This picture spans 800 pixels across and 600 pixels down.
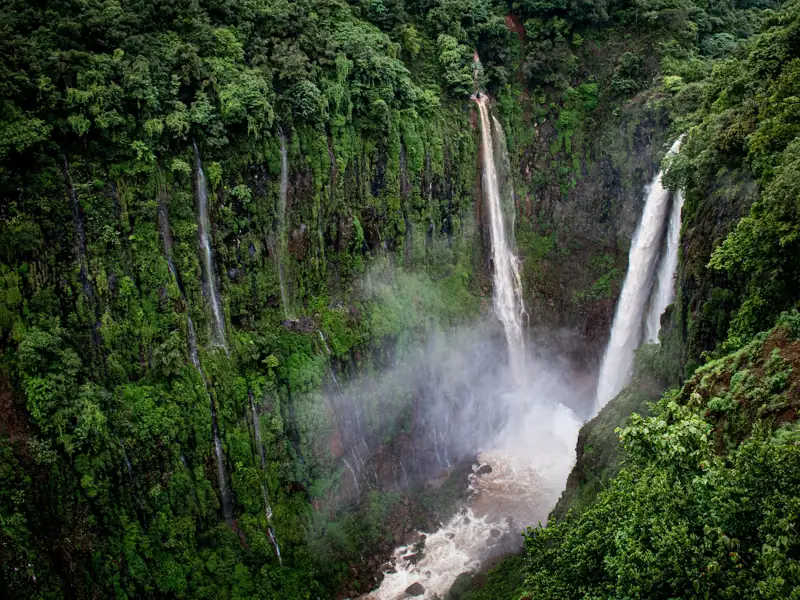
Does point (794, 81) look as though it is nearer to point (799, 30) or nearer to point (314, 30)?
point (799, 30)

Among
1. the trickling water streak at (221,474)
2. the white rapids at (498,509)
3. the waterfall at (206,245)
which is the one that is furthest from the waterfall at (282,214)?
the white rapids at (498,509)

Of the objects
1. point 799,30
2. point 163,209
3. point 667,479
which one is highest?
point 799,30

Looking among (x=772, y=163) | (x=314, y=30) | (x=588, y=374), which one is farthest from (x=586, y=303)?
(x=314, y=30)

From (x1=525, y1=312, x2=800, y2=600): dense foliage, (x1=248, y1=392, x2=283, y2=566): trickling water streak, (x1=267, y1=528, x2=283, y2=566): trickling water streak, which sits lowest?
(x1=267, y1=528, x2=283, y2=566): trickling water streak

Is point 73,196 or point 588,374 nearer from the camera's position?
point 73,196

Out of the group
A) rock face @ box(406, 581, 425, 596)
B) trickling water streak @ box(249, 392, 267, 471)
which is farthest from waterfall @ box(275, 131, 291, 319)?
rock face @ box(406, 581, 425, 596)

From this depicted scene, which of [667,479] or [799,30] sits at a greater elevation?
[799,30]

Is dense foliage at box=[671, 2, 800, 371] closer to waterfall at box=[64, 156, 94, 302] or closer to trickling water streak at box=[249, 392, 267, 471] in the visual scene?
trickling water streak at box=[249, 392, 267, 471]
